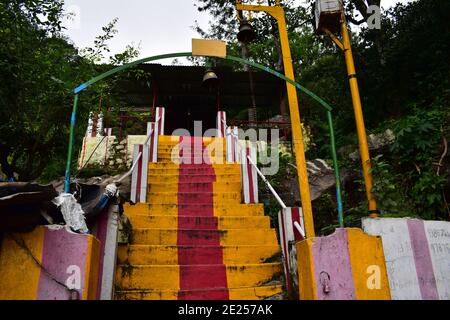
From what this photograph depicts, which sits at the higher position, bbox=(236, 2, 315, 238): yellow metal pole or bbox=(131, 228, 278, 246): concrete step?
bbox=(236, 2, 315, 238): yellow metal pole

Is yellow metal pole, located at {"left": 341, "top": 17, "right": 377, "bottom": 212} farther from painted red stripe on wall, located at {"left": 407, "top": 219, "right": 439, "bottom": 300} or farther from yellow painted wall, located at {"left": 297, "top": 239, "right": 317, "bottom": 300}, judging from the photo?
yellow painted wall, located at {"left": 297, "top": 239, "right": 317, "bottom": 300}

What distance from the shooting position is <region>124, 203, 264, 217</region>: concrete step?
5.86m

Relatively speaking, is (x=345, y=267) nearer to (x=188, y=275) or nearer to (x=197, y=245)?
(x=188, y=275)

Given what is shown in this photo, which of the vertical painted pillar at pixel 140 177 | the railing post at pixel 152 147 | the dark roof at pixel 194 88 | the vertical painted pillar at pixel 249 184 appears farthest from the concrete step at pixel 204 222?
the dark roof at pixel 194 88

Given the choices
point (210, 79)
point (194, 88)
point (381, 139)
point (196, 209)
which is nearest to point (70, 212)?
point (196, 209)

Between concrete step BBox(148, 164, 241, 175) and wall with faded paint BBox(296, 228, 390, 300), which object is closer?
wall with faded paint BBox(296, 228, 390, 300)

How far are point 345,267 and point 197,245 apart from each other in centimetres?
237

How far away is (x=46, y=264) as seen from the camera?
9.58 ft

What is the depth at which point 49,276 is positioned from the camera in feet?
9.49

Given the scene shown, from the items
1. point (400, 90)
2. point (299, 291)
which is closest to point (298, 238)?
point (299, 291)

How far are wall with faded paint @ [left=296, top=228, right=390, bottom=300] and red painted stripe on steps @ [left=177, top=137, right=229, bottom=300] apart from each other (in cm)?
137

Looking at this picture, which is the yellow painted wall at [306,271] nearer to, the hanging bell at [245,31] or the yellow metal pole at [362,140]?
the yellow metal pole at [362,140]

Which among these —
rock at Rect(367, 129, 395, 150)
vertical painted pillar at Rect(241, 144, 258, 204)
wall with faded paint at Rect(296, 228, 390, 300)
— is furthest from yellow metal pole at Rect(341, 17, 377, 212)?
rock at Rect(367, 129, 395, 150)

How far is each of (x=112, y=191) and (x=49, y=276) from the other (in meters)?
1.33
